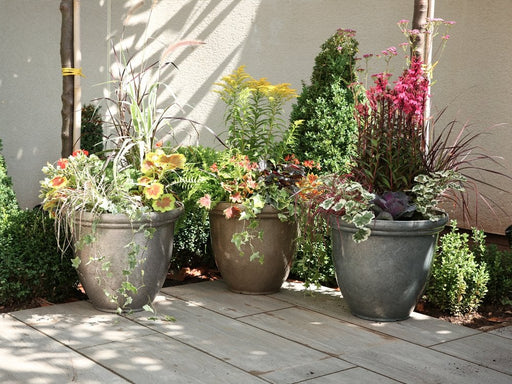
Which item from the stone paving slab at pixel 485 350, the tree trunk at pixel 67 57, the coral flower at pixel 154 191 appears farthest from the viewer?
the tree trunk at pixel 67 57

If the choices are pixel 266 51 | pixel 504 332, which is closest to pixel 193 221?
pixel 504 332

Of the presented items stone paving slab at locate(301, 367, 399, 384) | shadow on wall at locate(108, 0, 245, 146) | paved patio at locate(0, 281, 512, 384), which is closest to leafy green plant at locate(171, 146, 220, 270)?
paved patio at locate(0, 281, 512, 384)

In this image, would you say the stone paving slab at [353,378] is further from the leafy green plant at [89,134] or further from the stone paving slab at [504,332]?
the leafy green plant at [89,134]

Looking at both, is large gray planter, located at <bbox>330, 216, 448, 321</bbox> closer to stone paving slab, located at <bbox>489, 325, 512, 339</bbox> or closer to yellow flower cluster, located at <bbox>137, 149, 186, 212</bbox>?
stone paving slab, located at <bbox>489, 325, 512, 339</bbox>

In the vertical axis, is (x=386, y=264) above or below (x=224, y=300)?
above

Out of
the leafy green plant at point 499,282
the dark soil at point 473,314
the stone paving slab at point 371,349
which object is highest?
the leafy green plant at point 499,282

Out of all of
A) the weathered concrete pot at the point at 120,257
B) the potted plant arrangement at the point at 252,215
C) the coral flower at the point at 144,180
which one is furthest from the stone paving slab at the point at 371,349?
the coral flower at the point at 144,180

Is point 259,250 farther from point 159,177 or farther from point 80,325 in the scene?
point 80,325

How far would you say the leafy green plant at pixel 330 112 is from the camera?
445 cm

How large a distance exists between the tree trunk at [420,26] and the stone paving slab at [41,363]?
2.68 m

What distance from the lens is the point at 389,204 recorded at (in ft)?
11.7

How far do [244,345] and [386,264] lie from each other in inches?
36.1

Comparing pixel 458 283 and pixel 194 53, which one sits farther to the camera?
pixel 194 53

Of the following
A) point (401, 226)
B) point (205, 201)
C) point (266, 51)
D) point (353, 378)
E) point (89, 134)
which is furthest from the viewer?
Result: point (266, 51)
